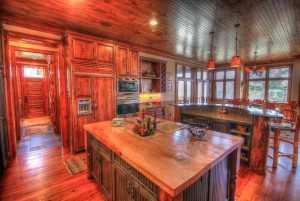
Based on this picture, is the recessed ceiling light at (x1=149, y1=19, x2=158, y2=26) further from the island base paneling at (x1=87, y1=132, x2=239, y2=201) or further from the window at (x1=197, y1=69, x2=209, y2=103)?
the window at (x1=197, y1=69, x2=209, y2=103)

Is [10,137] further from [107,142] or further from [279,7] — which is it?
[279,7]

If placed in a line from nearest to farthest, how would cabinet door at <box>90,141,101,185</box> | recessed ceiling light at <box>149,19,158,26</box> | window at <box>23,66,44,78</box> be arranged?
1. cabinet door at <box>90,141,101,185</box>
2. recessed ceiling light at <box>149,19,158,26</box>
3. window at <box>23,66,44,78</box>

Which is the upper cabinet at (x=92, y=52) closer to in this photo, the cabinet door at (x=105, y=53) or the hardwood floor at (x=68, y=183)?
the cabinet door at (x=105, y=53)

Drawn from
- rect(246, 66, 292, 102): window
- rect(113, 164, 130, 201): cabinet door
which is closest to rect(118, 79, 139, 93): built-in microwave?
rect(113, 164, 130, 201): cabinet door

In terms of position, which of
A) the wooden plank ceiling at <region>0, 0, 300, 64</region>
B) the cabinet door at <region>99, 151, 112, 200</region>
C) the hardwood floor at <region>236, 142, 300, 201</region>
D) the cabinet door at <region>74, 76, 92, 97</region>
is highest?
the wooden plank ceiling at <region>0, 0, 300, 64</region>

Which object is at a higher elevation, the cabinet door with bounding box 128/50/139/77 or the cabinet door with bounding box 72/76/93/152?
the cabinet door with bounding box 128/50/139/77

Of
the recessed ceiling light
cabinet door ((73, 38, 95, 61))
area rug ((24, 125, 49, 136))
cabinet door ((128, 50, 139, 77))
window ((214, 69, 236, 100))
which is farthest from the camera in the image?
window ((214, 69, 236, 100))

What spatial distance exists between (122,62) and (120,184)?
3194 millimetres

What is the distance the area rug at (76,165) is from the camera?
2662mm

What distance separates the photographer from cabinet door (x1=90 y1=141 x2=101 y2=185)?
2.01m

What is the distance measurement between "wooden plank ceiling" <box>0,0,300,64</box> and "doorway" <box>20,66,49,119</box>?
5.31 metres

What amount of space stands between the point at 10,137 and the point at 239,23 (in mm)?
5330

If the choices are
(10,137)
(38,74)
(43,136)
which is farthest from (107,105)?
(38,74)

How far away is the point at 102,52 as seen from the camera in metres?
3.59
